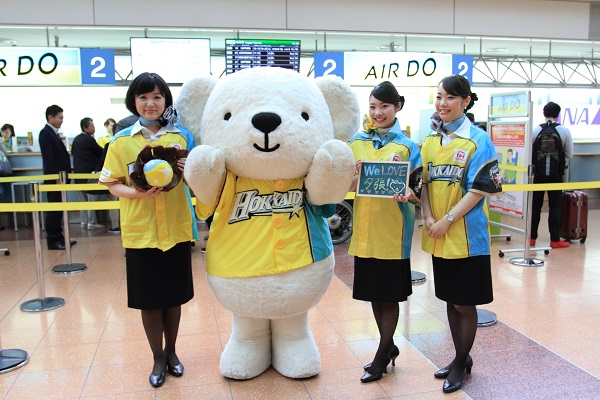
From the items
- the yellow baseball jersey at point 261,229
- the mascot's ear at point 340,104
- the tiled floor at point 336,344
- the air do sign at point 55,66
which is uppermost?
the air do sign at point 55,66

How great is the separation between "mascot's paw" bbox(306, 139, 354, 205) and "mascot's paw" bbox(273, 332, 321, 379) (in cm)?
86

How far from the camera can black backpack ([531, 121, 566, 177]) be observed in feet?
20.6

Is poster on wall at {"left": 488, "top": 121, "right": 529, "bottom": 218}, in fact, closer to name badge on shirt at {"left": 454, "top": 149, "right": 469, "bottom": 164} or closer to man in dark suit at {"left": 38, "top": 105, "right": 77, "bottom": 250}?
name badge on shirt at {"left": 454, "top": 149, "right": 469, "bottom": 164}

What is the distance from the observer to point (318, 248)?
272 cm

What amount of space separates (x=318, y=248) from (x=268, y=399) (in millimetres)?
820

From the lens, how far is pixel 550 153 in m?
6.28

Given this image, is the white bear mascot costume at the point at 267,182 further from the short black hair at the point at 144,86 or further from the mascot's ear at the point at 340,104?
the short black hair at the point at 144,86

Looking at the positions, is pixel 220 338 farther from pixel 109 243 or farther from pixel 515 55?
pixel 515 55

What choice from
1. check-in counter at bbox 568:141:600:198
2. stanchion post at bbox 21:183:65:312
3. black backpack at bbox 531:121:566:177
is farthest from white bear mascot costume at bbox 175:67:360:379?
check-in counter at bbox 568:141:600:198

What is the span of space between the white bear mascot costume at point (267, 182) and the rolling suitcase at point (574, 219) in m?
4.67

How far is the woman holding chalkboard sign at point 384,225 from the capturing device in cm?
277

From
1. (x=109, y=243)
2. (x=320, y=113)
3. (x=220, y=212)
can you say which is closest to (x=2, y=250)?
(x=109, y=243)

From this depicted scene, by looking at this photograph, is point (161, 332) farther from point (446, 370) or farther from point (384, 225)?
point (446, 370)

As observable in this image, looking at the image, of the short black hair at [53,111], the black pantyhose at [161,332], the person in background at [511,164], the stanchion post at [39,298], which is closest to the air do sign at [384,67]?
the person in background at [511,164]
